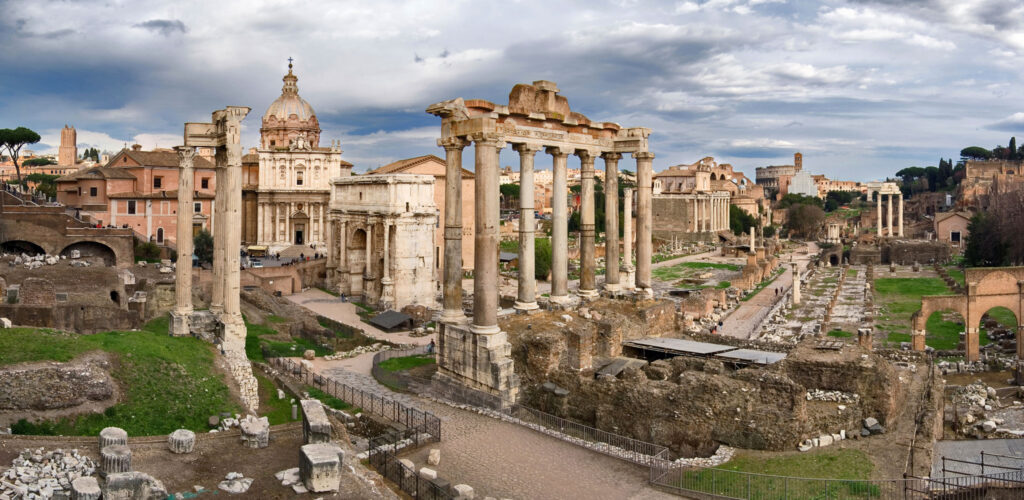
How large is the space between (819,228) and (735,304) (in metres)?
92.4

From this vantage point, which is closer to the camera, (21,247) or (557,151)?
(557,151)

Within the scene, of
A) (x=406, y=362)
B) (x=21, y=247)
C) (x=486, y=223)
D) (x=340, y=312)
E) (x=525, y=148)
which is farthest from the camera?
(x=21, y=247)

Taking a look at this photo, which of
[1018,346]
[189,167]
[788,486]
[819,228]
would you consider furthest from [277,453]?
[819,228]

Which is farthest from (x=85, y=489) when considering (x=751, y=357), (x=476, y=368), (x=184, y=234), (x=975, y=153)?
(x=975, y=153)

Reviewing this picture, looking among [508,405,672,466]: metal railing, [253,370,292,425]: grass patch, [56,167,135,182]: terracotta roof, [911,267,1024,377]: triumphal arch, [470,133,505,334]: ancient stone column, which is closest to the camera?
[508,405,672,466]: metal railing

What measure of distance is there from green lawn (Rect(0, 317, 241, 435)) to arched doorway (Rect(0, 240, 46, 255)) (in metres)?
29.5

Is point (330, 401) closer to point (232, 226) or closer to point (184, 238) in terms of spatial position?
point (232, 226)

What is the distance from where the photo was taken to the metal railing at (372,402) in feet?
53.3

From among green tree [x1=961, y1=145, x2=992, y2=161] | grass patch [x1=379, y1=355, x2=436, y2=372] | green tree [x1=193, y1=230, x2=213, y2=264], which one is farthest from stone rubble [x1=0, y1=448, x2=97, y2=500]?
green tree [x1=961, y1=145, x2=992, y2=161]

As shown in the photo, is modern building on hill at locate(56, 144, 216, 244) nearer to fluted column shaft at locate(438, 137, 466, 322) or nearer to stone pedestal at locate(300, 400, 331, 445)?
fluted column shaft at locate(438, 137, 466, 322)

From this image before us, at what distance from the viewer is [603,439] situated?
15.9m

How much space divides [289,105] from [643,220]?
140ft

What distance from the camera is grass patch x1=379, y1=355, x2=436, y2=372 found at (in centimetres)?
2248

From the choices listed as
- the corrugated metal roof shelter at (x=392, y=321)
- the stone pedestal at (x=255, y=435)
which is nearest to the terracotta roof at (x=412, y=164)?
the corrugated metal roof shelter at (x=392, y=321)
